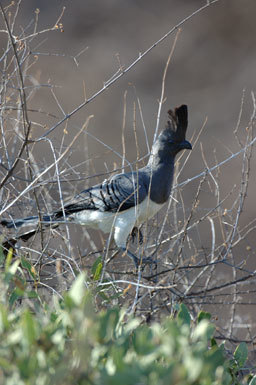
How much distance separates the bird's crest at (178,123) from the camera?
3.13 m

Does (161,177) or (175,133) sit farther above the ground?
(175,133)

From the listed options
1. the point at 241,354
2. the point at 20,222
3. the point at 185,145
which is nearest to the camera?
the point at 241,354

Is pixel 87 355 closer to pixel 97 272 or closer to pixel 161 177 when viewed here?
pixel 97 272

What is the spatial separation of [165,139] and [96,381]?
2471mm

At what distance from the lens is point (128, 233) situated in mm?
3152

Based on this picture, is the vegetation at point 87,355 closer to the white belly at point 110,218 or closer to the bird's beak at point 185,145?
the white belly at point 110,218

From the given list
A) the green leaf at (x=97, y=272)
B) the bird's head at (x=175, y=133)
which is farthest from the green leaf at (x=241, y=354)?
the bird's head at (x=175, y=133)

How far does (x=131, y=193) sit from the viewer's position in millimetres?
3123

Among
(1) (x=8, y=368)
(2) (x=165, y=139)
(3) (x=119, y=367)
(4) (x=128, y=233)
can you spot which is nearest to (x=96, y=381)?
(3) (x=119, y=367)

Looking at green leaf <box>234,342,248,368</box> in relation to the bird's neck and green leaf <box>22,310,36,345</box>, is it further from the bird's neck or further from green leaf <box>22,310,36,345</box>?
the bird's neck

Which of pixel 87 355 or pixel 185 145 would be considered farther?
pixel 185 145

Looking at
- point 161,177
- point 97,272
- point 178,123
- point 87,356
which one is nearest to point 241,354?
point 97,272

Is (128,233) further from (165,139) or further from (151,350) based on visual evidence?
(151,350)

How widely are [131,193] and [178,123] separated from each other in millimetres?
487
